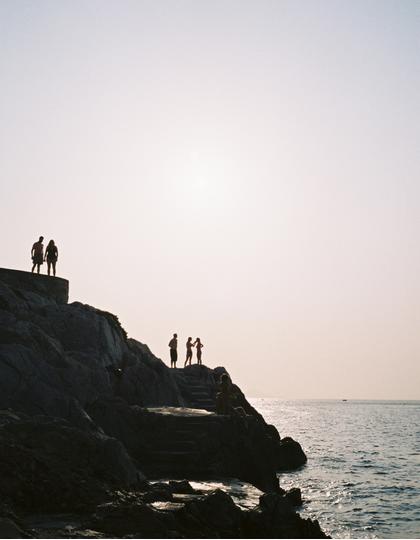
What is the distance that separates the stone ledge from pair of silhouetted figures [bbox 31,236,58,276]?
851mm

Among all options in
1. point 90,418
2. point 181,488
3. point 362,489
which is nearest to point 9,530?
point 181,488

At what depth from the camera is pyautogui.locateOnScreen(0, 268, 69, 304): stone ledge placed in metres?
31.8

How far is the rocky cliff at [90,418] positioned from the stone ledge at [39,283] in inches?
2.4

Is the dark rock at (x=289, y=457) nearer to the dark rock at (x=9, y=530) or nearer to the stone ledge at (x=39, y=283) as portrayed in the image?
the stone ledge at (x=39, y=283)

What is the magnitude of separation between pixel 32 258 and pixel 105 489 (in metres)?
21.1

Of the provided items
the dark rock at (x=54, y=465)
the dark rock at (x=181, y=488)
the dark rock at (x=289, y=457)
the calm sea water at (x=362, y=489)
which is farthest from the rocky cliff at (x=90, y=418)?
the dark rock at (x=289, y=457)

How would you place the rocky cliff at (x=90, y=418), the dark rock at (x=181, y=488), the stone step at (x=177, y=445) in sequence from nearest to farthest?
the rocky cliff at (x=90, y=418) → the dark rock at (x=181, y=488) → the stone step at (x=177, y=445)

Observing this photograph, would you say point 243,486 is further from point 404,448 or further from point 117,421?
point 404,448

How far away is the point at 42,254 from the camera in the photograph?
33656 millimetres

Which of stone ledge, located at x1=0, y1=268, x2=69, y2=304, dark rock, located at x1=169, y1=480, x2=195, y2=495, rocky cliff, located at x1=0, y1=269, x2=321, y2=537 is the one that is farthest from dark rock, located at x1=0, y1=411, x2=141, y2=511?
stone ledge, located at x1=0, y1=268, x2=69, y2=304

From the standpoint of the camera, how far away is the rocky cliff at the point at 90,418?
14288mm

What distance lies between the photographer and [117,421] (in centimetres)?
2417

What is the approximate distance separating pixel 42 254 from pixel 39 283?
66.6 inches

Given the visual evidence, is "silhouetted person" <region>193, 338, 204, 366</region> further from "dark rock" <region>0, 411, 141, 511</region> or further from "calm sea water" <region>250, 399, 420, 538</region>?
"dark rock" <region>0, 411, 141, 511</region>
